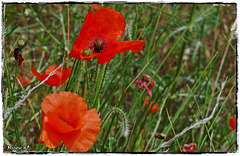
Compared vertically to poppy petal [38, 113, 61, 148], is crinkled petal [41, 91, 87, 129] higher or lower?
higher

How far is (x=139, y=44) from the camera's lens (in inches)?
33.7

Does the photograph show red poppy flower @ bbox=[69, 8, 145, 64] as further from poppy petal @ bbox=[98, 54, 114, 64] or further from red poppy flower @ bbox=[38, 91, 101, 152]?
red poppy flower @ bbox=[38, 91, 101, 152]

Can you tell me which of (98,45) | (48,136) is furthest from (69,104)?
(98,45)

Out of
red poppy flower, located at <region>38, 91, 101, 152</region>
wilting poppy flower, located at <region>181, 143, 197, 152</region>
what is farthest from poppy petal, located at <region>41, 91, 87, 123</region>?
wilting poppy flower, located at <region>181, 143, 197, 152</region>

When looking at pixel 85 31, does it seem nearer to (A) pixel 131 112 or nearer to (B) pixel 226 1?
(A) pixel 131 112

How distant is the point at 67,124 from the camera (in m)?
0.81

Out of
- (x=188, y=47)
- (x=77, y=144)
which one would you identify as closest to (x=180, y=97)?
(x=188, y=47)

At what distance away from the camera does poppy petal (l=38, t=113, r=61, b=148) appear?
81cm

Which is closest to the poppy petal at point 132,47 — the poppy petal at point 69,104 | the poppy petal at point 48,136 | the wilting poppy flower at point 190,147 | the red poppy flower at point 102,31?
the red poppy flower at point 102,31

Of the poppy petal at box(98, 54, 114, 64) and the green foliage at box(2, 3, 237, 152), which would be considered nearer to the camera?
the poppy petal at box(98, 54, 114, 64)

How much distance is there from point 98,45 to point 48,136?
1.03 ft

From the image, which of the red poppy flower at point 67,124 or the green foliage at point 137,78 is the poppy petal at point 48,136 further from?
the green foliage at point 137,78

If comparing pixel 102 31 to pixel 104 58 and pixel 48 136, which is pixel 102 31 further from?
pixel 48 136

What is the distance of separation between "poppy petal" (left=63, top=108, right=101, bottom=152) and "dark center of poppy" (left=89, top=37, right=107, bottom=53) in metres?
0.20
